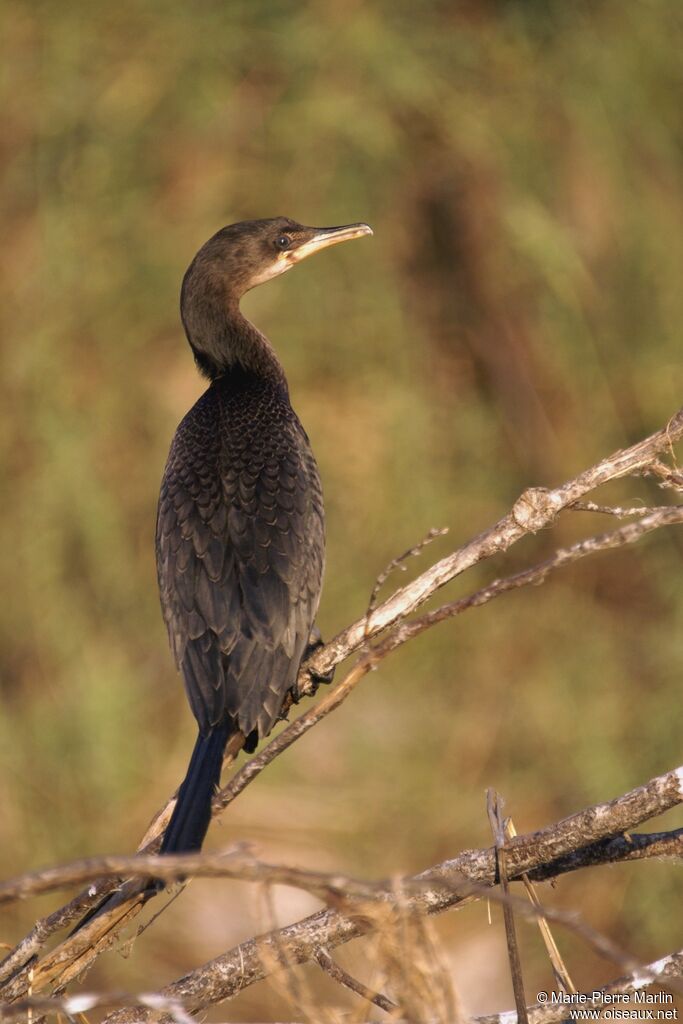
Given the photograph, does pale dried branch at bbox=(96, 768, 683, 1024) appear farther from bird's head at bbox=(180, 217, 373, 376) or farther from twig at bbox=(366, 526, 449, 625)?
bird's head at bbox=(180, 217, 373, 376)

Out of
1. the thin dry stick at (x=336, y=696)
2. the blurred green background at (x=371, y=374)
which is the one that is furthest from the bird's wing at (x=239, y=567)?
the blurred green background at (x=371, y=374)

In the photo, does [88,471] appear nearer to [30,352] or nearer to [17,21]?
[30,352]

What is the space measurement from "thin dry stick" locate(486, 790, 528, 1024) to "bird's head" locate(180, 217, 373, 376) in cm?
180

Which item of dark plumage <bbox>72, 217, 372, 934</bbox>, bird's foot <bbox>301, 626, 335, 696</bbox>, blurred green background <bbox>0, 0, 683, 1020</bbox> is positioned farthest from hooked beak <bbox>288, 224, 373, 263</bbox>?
blurred green background <bbox>0, 0, 683, 1020</bbox>

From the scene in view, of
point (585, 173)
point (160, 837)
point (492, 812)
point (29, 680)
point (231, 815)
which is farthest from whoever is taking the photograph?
point (585, 173)

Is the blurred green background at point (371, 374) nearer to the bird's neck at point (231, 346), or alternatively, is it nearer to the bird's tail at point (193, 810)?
the bird's neck at point (231, 346)

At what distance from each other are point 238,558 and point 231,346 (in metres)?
0.76

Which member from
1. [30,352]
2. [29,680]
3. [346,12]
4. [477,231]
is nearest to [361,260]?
[477,231]

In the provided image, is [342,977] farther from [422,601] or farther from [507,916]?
[422,601]

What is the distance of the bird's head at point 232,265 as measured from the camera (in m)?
3.47

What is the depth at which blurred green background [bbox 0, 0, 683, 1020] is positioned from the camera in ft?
16.9

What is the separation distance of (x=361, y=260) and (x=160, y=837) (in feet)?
11.3

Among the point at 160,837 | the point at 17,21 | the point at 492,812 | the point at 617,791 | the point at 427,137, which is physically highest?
the point at 17,21

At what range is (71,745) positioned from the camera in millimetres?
5137
